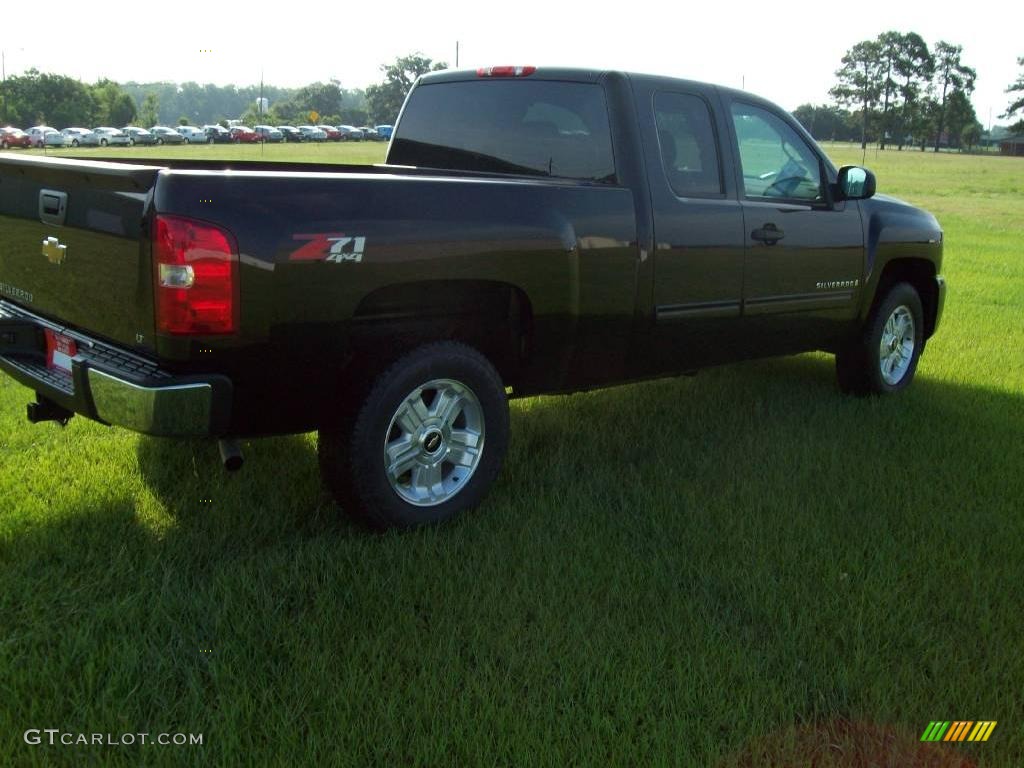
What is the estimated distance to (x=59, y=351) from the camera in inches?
151

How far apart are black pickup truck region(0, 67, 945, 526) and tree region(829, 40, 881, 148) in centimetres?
12333

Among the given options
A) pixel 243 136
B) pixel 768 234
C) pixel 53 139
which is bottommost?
pixel 768 234

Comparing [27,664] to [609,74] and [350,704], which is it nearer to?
[350,704]

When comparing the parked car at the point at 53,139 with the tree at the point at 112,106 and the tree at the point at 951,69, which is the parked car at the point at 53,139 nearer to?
the tree at the point at 112,106

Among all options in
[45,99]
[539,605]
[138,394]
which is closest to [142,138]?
[45,99]

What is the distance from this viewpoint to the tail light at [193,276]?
3195 millimetres

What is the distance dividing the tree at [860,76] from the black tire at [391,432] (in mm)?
125012

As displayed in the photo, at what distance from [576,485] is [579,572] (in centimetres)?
98

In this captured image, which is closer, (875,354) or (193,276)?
(193,276)

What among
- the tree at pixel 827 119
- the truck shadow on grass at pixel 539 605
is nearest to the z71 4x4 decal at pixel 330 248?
the truck shadow on grass at pixel 539 605

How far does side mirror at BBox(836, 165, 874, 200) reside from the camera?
5793mm

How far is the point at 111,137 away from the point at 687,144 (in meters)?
67.8

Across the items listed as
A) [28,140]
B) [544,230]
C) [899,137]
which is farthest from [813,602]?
[899,137]

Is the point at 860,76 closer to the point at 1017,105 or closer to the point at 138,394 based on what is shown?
the point at 1017,105
